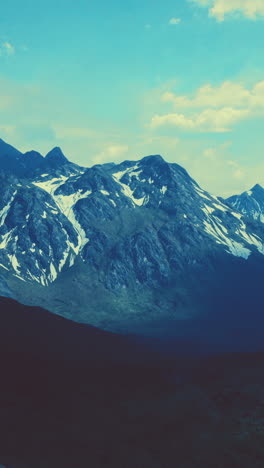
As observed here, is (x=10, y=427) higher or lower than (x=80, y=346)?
lower

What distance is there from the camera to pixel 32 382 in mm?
90375

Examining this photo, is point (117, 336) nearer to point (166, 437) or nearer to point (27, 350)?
point (27, 350)

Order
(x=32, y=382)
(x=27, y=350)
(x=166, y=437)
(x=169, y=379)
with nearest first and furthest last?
(x=166, y=437) < (x=32, y=382) < (x=169, y=379) < (x=27, y=350)

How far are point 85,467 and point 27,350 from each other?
61.6 m

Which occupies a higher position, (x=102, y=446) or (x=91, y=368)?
(x=91, y=368)

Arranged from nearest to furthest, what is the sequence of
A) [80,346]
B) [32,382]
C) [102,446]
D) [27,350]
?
[102,446], [32,382], [27,350], [80,346]

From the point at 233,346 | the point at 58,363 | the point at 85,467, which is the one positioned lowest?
the point at 85,467

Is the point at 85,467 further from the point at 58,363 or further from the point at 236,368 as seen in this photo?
the point at 236,368

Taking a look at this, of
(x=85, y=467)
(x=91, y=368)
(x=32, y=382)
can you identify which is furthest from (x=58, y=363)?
(x=85, y=467)

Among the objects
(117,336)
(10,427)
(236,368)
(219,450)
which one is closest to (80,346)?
(117,336)

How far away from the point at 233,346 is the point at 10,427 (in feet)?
390

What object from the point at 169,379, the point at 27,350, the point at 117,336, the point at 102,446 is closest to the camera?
the point at 102,446

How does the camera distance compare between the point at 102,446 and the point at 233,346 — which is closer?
the point at 102,446

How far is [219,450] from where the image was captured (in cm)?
6562
